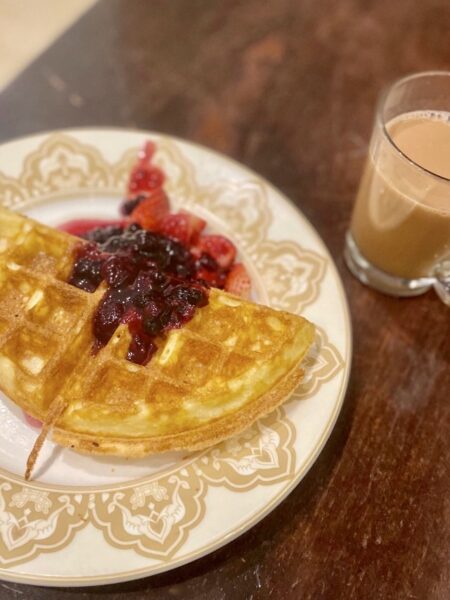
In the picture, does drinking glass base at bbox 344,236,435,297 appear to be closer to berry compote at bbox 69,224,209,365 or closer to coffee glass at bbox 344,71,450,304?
coffee glass at bbox 344,71,450,304

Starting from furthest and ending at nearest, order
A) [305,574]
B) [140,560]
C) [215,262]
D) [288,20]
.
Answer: [288,20] → [215,262] → [305,574] → [140,560]

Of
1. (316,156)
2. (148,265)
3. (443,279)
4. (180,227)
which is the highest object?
(148,265)

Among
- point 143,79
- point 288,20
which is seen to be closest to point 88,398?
point 143,79

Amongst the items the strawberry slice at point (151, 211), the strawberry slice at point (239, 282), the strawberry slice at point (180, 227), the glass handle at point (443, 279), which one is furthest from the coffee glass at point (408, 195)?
the strawberry slice at point (151, 211)

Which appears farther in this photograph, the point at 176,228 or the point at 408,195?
the point at 176,228

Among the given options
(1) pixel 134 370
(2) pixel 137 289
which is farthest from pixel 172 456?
(2) pixel 137 289

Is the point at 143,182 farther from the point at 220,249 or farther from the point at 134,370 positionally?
the point at 134,370

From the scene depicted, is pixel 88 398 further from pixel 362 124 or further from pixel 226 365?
pixel 362 124

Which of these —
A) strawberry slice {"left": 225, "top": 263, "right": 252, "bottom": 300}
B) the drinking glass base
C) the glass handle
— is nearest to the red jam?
strawberry slice {"left": 225, "top": 263, "right": 252, "bottom": 300}
